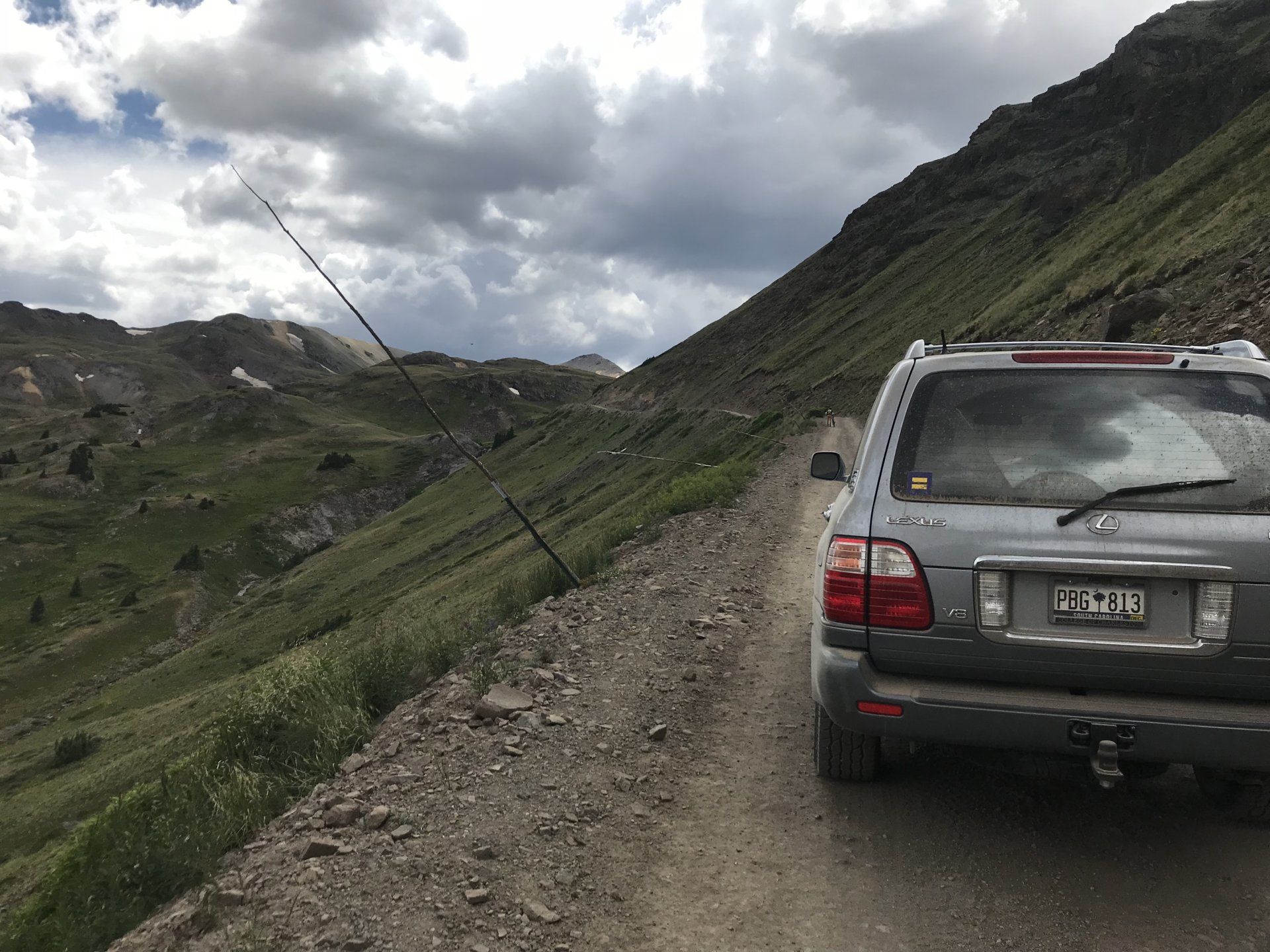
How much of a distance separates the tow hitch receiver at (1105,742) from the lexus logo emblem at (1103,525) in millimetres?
807

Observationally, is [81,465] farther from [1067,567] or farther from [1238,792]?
[1238,792]

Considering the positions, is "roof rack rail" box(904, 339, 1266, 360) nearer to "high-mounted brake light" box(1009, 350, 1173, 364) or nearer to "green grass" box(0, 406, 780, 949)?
"high-mounted brake light" box(1009, 350, 1173, 364)

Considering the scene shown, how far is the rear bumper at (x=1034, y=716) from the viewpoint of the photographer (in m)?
3.33

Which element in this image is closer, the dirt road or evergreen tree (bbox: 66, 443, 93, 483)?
the dirt road

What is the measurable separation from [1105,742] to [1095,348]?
7.17 feet

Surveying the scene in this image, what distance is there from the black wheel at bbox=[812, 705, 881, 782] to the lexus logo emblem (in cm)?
174

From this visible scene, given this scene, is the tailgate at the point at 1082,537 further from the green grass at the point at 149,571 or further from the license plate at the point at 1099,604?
the green grass at the point at 149,571

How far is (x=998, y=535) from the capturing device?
355cm

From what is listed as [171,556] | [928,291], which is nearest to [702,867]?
[928,291]

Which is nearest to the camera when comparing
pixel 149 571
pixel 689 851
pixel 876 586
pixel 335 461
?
pixel 876 586

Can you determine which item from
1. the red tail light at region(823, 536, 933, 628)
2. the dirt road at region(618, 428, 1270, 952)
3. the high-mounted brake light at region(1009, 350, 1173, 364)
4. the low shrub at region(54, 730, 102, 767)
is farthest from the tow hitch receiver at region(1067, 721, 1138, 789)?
the low shrub at region(54, 730, 102, 767)

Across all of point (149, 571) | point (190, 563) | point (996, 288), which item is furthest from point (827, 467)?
point (149, 571)

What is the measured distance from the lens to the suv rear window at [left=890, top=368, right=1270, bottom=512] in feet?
11.5

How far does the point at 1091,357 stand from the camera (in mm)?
4059
